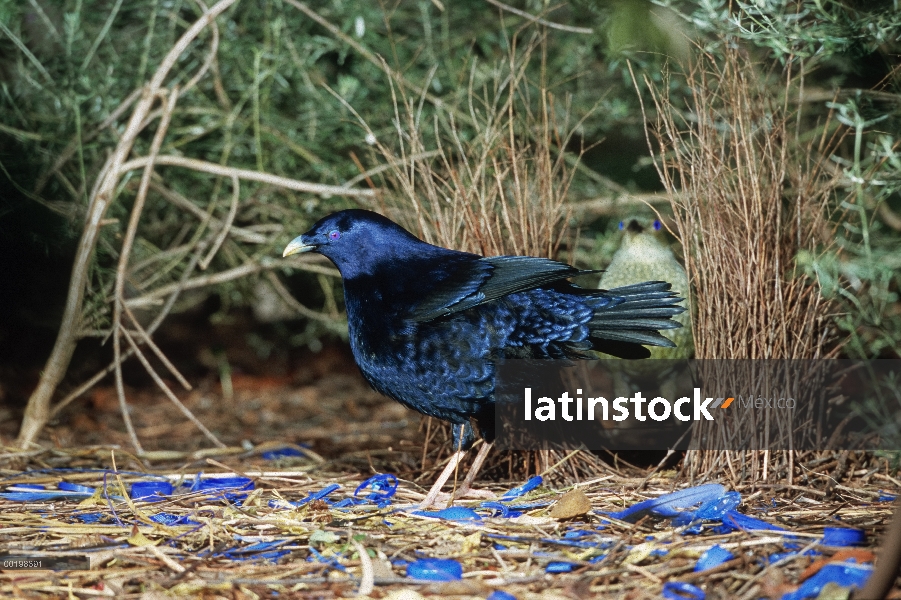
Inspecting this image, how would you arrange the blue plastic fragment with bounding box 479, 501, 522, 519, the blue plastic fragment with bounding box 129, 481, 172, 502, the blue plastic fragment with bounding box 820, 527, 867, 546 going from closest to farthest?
the blue plastic fragment with bounding box 820, 527, 867, 546
the blue plastic fragment with bounding box 479, 501, 522, 519
the blue plastic fragment with bounding box 129, 481, 172, 502

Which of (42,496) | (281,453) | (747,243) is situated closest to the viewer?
(747,243)

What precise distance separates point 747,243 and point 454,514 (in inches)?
50.2

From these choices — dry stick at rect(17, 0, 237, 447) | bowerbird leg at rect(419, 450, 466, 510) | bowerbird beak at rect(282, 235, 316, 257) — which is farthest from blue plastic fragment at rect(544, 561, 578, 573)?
dry stick at rect(17, 0, 237, 447)

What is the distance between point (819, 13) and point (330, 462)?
97.1 inches

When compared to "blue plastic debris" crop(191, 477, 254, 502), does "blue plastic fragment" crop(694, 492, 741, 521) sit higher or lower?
higher

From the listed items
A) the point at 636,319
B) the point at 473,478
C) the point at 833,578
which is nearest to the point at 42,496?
the point at 473,478

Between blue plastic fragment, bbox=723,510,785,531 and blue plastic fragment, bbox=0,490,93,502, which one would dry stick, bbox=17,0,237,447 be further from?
blue plastic fragment, bbox=723,510,785,531

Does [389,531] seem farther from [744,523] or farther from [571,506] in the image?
[744,523]

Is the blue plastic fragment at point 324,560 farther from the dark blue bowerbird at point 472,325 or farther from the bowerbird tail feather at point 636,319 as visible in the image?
the bowerbird tail feather at point 636,319

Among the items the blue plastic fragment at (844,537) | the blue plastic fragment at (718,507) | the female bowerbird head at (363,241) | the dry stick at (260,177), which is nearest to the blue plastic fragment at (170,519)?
the female bowerbird head at (363,241)

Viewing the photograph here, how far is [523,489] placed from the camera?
2928 millimetres

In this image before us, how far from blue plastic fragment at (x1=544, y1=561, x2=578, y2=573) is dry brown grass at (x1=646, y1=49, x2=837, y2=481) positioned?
36.3 inches

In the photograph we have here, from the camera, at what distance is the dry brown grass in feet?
9.30

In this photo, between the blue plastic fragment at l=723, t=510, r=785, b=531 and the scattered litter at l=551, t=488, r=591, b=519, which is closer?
the blue plastic fragment at l=723, t=510, r=785, b=531
